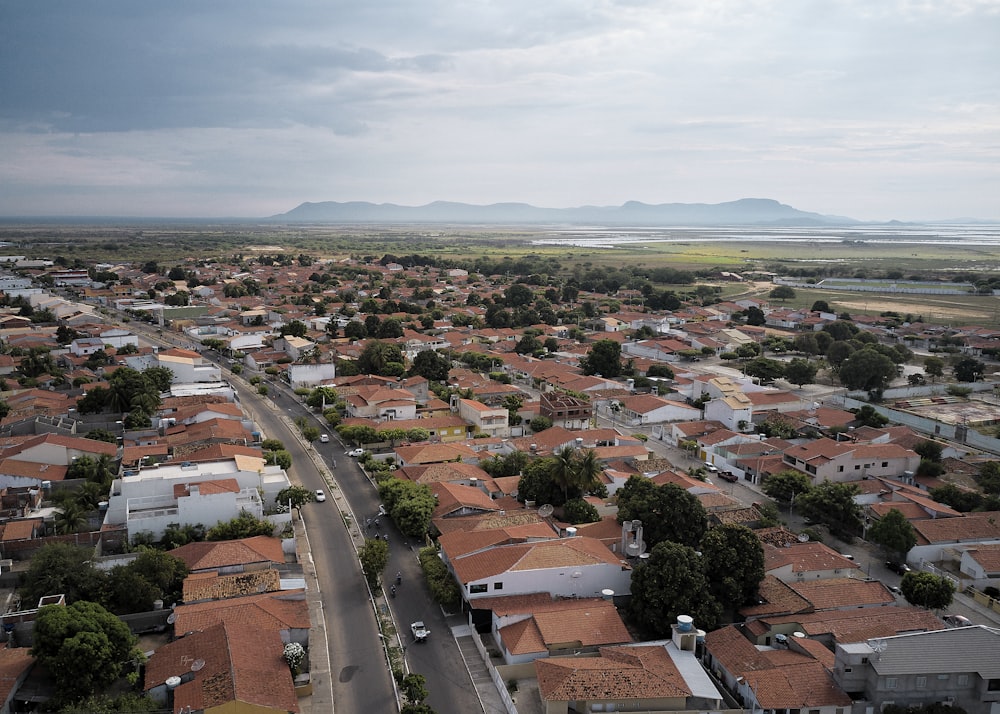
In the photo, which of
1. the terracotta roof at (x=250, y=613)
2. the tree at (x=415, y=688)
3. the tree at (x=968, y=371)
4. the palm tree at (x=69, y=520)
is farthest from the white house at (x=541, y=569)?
the tree at (x=968, y=371)

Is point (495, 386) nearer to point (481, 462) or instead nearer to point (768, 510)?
point (481, 462)

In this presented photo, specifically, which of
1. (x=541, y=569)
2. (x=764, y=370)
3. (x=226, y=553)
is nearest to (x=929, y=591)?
(x=541, y=569)

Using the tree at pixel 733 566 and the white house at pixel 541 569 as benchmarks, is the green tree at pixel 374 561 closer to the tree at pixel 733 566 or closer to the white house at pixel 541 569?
the white house at pixel 541 569

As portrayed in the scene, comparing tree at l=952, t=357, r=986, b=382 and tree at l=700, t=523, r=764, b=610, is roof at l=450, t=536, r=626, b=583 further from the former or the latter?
tree at l=952, t=357, r=986, b=382

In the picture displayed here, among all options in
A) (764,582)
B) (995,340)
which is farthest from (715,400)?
(995,340)

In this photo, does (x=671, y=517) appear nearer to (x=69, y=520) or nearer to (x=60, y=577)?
(x=60, y=577)
